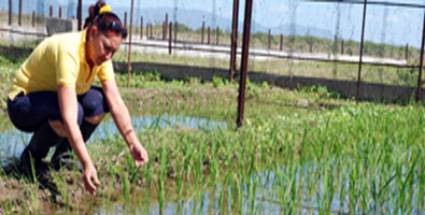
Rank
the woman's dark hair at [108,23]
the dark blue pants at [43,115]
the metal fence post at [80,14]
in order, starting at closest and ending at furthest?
the woman's dark hair at [108,23] → the dark blue pants at [43,115] → the metal fence post at [80,14]

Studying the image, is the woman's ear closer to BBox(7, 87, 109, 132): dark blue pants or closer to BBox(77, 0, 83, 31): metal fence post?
BBox(7, 87, 109, 132): dark blue pants

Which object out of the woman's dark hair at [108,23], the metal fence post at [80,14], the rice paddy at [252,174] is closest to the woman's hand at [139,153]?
the rice paddy at [252,174]

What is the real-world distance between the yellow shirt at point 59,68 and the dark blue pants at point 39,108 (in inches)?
1.8

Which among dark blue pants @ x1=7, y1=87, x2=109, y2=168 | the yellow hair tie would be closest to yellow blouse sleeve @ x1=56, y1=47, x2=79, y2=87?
the yellow hair tie

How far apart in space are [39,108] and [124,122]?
468mm

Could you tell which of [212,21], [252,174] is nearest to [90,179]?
[252,174]

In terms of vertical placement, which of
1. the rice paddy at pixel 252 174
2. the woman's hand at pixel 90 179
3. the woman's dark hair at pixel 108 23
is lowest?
the rice paddy at pixel 252 174

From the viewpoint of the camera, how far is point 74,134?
327cm

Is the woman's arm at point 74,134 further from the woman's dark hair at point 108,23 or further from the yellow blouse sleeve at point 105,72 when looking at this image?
the yellow blouse sleeve at point 105,72

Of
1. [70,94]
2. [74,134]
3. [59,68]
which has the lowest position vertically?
[74,134]

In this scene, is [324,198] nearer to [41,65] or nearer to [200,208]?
[200,208]

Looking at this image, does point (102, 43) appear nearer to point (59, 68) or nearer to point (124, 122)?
point (59, 68)

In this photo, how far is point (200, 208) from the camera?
3582mm

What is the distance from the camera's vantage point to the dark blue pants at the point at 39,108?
3.82 meters
